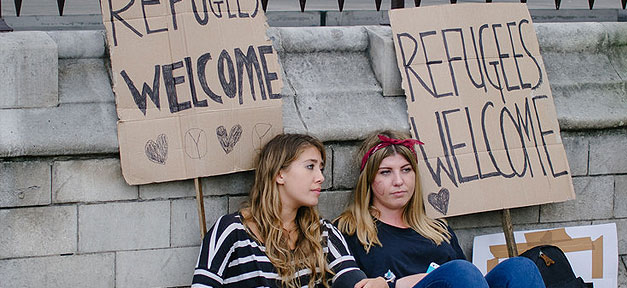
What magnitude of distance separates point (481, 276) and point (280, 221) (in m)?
0.86

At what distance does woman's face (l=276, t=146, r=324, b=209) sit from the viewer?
3.51 metres

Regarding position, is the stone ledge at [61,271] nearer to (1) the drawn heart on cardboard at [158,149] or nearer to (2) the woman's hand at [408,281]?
(1) the drawn heart on cardboard at [158,149]

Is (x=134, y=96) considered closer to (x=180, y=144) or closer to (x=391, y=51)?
(x=180, y=144)

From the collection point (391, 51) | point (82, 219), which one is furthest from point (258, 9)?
point (82, 219)

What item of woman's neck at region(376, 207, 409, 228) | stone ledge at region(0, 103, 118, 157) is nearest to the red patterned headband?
woman's neck at region(376, 207, 409, 228)

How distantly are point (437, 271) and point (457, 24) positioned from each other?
1.43 m

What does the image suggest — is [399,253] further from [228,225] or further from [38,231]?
[38,231]

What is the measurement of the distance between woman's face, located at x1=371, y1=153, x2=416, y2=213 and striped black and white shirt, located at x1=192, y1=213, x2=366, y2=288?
1.65 feet

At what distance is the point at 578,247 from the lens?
4379 mm

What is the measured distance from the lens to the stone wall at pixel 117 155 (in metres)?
3.48

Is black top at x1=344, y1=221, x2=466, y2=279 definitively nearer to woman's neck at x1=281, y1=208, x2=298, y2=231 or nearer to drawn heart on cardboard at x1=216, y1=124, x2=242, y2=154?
woman's neck at x1=281, y1=208, x2=298, y2=231

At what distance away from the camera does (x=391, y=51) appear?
13.4ft

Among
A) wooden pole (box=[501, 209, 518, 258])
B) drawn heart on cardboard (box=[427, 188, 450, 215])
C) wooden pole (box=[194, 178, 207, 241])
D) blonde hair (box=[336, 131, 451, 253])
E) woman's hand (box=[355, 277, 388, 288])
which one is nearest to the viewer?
woman's hand (box=[355, 277, 388, 288])

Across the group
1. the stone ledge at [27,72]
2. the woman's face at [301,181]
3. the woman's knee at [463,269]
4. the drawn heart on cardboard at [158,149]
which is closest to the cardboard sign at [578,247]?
the woman's knee at [463,269]
